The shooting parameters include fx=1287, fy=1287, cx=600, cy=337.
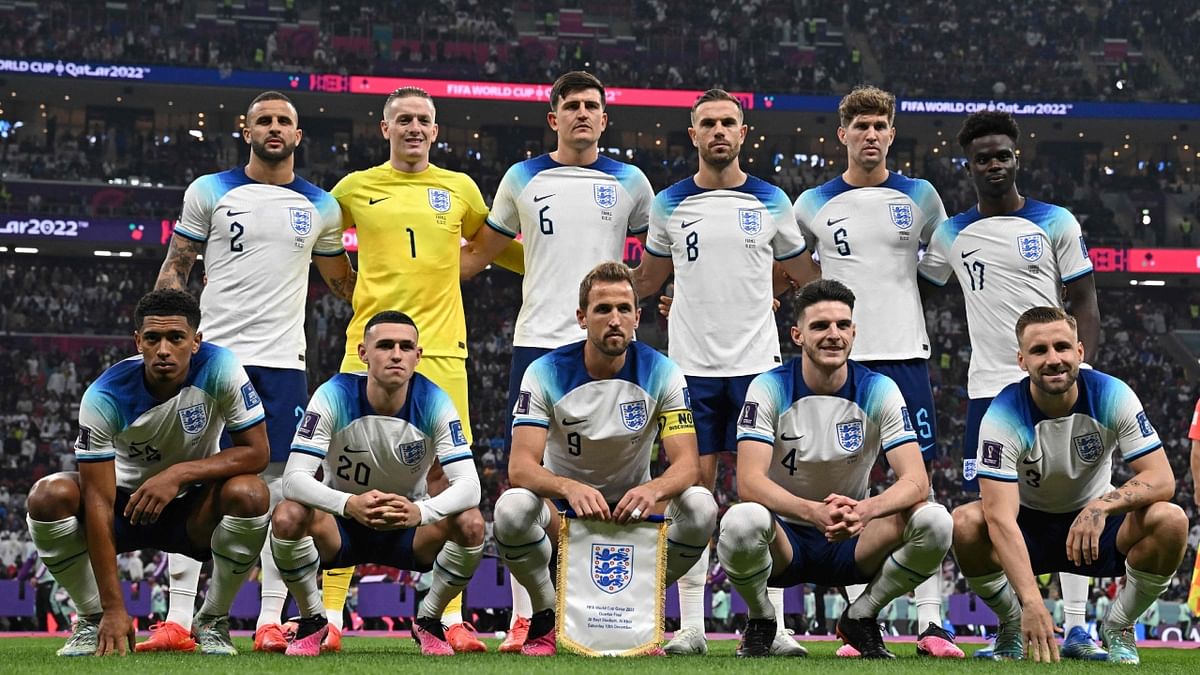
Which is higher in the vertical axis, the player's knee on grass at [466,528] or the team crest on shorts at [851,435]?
the team crest on shorts at [851,435]

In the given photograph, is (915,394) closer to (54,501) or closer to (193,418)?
(193,418)

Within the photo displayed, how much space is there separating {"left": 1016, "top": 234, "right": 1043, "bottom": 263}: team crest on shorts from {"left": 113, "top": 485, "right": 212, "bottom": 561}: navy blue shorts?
14.0ft

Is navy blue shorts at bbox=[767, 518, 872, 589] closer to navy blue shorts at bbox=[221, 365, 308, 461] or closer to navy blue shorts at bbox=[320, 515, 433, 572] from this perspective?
navy blue shorts at bbox=[320, 515, 433, 572]

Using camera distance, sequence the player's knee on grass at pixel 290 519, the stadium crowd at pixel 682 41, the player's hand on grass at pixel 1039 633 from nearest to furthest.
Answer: the player's hand on grass at pixel 1039 633
the player's knee on grass at pixel 290 519
the stadium crowd at pixel 682 41

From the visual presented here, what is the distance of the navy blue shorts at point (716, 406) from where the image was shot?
21.8 feet

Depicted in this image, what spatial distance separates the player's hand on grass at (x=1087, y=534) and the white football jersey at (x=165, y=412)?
3.67 metres

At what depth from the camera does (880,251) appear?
682 centimetres

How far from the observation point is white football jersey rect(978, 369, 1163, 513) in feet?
18.9

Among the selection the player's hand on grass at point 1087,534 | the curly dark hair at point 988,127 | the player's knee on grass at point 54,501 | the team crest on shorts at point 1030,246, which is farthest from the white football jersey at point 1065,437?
the player's knee on grass at point 54,501

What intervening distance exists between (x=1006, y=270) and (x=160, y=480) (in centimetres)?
431

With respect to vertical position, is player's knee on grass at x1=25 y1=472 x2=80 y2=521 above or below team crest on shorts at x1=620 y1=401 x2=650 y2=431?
below

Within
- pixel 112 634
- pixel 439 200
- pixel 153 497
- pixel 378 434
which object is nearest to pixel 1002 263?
pixel 439 200

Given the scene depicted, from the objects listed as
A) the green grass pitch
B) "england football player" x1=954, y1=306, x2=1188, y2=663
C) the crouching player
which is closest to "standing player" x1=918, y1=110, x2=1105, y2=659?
"england football player" x1=954, y1=306, x2=1188, y2=663

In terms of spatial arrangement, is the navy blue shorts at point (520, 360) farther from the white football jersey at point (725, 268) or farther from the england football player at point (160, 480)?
the england football player at point (160, 480)
